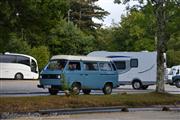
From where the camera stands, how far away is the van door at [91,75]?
3058 centimetres

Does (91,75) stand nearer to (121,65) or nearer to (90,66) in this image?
(90,66)

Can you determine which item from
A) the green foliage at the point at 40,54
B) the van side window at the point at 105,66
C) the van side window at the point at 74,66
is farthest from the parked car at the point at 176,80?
the van side window at the point at 74,66

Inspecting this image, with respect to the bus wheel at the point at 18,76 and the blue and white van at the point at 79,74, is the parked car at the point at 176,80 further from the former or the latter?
the blue and white van at the point at 79,74

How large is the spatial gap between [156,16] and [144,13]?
1200 millimetres

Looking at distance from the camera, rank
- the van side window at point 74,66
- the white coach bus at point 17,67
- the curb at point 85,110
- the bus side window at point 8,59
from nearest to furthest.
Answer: the curb at point 85,110 → the van side window at point 74,66 → the bus side window at point 8,59 → the white coach bus at point 17,67

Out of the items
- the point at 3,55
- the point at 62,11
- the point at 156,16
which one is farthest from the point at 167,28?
the point at 3,55

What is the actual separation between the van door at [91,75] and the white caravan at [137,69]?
1214cm

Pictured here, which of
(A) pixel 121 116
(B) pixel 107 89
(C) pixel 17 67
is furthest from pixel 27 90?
(C) pixel 17 67

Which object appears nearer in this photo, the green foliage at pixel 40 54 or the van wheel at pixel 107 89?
the van wheel at pixel 107 89

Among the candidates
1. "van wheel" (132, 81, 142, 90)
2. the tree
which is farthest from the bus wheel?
the tree

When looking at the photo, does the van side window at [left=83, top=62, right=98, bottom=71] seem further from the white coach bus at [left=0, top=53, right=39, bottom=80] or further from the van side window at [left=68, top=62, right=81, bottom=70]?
the white coach bus at [left=0, top=53, right=39, bottom=80]

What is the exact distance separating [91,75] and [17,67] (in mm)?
25872

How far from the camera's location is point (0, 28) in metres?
23.8

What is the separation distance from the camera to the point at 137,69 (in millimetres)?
43656
